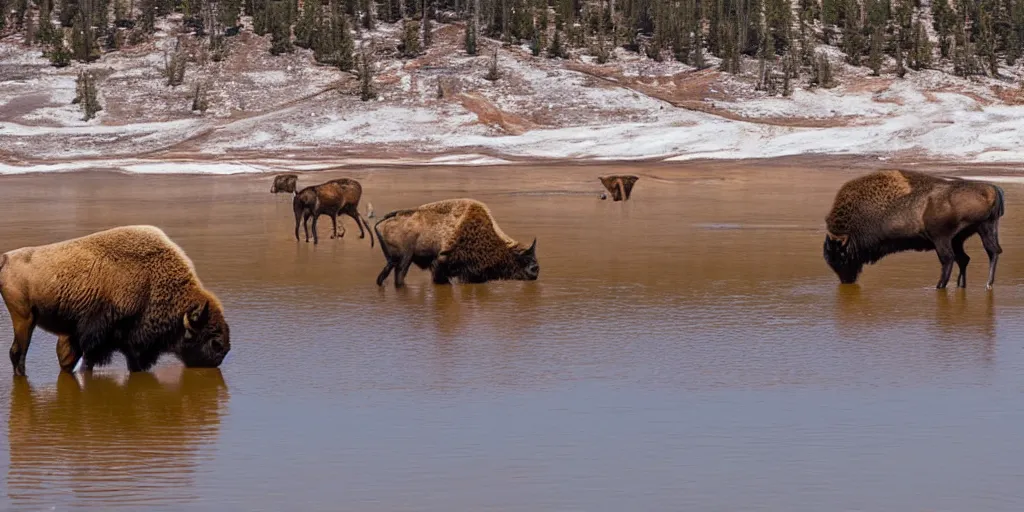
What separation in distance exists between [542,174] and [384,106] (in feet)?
55.8

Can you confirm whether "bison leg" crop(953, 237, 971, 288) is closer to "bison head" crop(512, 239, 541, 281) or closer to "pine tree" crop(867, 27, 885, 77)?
"bison head" crop(512, 239, 541, 281)

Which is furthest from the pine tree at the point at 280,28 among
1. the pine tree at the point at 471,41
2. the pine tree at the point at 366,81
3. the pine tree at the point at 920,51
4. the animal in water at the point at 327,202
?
the animal in water at the point at 327,202

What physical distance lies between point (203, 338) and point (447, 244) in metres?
4.73

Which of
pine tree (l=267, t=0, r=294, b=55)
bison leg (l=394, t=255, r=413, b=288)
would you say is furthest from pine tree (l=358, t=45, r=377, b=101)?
bison leg (l=394, t=255, r=413, b=288)

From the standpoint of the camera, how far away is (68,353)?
9.52 m

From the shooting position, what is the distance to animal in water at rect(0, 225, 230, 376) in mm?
9133

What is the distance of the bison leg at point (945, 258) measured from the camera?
13.8m

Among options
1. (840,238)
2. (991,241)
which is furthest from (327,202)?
(991,241)

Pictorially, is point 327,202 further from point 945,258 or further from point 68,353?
point 68,353

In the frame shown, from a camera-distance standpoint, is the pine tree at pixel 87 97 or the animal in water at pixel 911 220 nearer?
the animal in water at pixel 911 220

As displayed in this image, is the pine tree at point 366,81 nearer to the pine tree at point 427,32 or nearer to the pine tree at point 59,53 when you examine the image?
the pine tree at point 427,32

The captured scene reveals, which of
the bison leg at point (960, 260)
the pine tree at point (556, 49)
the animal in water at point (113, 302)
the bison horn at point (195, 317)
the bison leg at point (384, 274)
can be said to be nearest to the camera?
the animal in water at point (113, 302)

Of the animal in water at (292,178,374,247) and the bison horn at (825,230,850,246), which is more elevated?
the bison horn at (825,230,850,246)

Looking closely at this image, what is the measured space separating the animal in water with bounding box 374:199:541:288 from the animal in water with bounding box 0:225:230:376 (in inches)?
181
